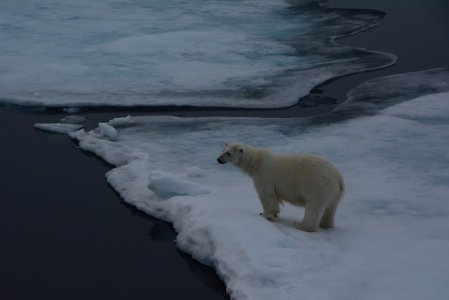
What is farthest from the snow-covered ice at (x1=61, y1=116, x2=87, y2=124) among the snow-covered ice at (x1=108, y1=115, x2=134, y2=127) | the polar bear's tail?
the polar bear's tail

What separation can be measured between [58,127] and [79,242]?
3200 millimetres

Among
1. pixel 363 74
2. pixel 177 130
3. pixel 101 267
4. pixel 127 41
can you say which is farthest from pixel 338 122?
pixel 127 41

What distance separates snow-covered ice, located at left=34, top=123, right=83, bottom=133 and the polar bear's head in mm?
3553

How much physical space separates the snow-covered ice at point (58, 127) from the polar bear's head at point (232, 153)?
355cm

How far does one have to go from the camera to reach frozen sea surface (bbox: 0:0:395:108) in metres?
10.0

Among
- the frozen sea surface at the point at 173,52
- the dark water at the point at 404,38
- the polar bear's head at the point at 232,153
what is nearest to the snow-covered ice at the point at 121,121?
the frozen sea surface at the point at 173,52

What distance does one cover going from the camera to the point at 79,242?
18.1 feet

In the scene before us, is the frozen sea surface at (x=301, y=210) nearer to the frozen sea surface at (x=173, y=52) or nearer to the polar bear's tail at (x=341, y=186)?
the polar bear's tail at (x=341, y=186)

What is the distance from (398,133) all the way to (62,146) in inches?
170

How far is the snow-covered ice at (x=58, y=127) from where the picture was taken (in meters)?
8.31

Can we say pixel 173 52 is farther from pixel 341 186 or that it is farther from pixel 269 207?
pixel 341 186

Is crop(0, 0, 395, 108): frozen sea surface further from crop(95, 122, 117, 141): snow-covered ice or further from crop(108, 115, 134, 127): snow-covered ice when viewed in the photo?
crop(95, 122, 117, 141): snow-covered ice

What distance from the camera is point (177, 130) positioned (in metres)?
8.42

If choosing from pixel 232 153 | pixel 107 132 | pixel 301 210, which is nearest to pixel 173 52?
pixel 107 132
